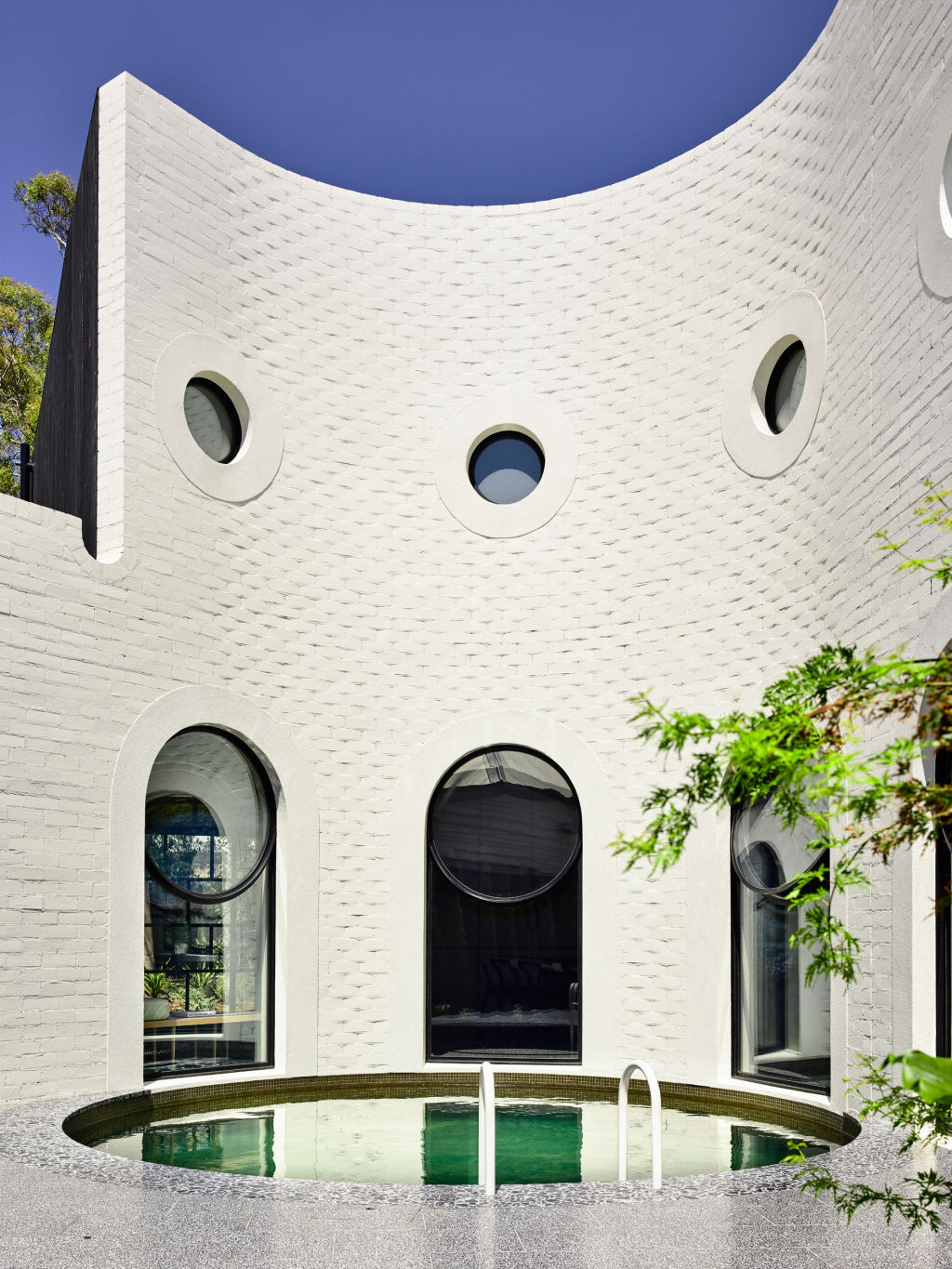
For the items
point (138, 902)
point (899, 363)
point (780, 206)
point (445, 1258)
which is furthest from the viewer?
point (780, 206)

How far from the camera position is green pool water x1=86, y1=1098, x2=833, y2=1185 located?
7383mm

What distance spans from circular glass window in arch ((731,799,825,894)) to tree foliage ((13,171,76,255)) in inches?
931

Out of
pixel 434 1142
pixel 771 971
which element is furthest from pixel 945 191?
pixel 434 1142

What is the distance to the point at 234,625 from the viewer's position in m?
10.4

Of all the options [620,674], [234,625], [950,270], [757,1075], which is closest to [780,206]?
[950,270]

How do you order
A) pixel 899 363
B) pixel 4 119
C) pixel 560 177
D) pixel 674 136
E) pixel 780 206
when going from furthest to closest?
pixel 4 119 < pixel 560 177 < pixel 674 136 < pixel 780 206 < pixel 899 363

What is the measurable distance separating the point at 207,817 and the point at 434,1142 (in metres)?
3.30

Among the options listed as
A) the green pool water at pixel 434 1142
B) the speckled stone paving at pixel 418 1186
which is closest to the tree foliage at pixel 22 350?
the green pool water at pixel 434 1142

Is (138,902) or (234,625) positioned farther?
(234,625)

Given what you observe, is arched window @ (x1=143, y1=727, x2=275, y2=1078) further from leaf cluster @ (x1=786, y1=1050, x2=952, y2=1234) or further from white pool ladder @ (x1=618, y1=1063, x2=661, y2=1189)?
leaf cluster @ (x1=786, y1=1050, x2=952, y2=1234)

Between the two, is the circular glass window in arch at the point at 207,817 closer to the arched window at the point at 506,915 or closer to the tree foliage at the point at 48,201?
the arched window at the point at 506,915

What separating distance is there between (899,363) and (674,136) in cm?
500

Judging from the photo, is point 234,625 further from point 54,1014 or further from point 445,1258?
point 445,1258

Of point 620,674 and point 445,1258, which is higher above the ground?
point 620,674
